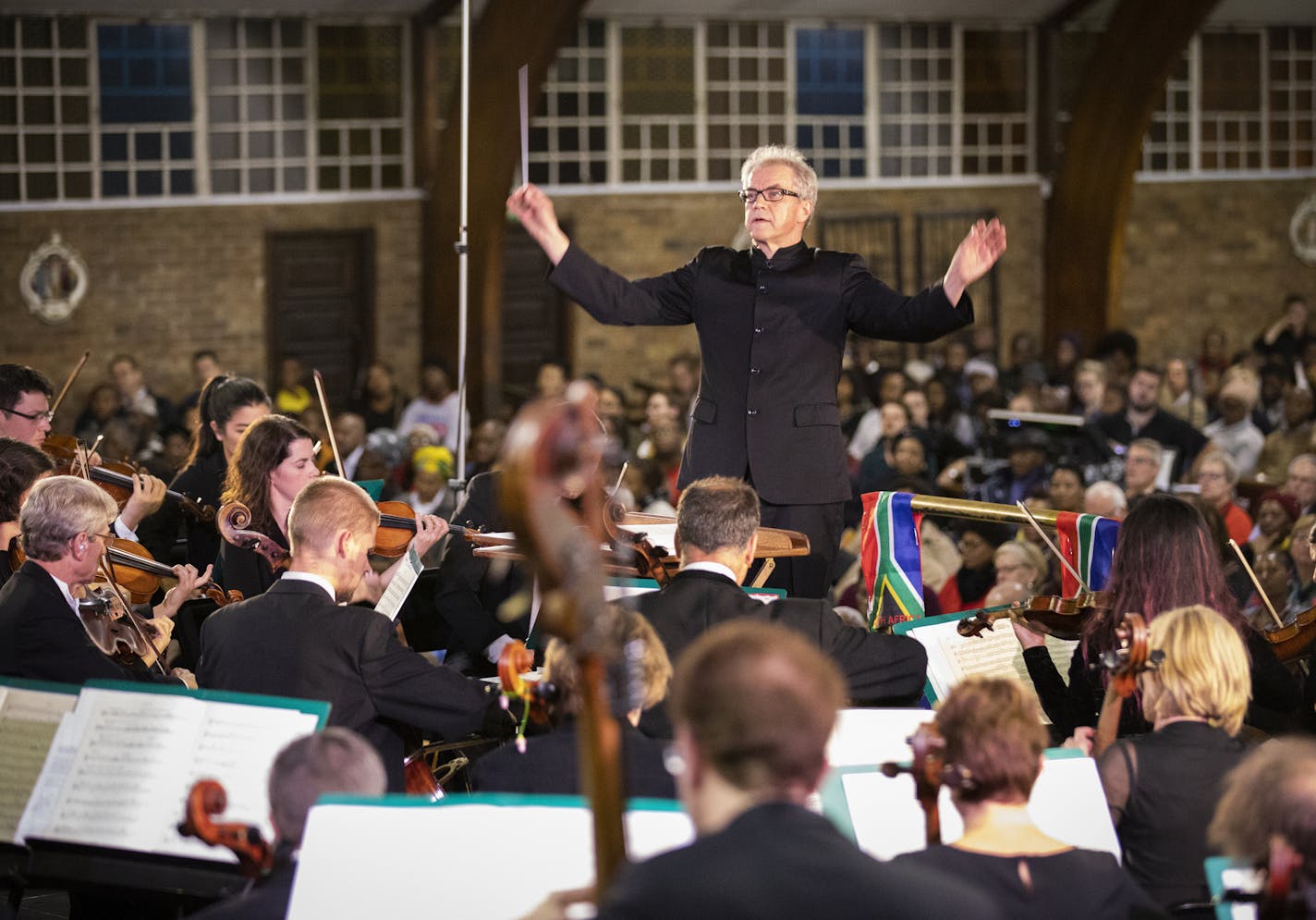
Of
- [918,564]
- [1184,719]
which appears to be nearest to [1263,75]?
[918,564]

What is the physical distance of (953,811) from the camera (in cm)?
304

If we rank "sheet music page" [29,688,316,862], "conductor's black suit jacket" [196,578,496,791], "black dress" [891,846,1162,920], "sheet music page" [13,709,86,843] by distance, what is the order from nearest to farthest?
"black dress" [891,846,1162,920] → "sheet music page" [29,688,316,862] → "sheet music page" [13,709,86,843] → "conductor's black suit jacket" [196,578,496,791]

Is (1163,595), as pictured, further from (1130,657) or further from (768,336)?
(768,336)

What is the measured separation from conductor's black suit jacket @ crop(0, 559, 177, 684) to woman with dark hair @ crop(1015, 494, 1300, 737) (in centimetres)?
219

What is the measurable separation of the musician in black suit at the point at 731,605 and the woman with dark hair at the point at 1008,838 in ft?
3.35

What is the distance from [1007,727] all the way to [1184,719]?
0.68 meters

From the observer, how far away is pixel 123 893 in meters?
3.16

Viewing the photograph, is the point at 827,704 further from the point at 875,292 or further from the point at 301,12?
the point at 301,12

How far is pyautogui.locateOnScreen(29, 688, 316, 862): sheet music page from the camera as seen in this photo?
3117 mm

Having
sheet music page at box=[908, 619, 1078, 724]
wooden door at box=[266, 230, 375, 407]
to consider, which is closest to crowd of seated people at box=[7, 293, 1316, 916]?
sheet music page at box=[908, 619, 1078, 724]

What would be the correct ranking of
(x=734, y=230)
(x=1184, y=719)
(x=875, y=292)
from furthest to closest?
(x=734, y=230) → (x=875, y=292) → (x=1184, y=719)

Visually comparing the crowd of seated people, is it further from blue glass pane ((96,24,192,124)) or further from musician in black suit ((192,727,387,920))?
blue glass pane ((96,24,192,124))

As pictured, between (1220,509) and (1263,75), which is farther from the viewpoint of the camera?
(1263,75)

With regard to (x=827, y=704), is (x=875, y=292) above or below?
above
